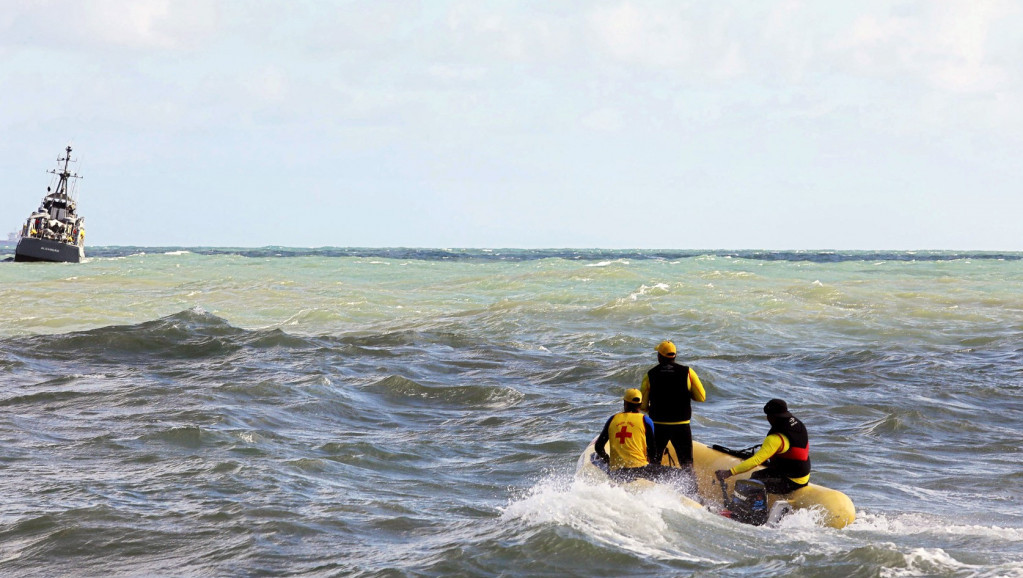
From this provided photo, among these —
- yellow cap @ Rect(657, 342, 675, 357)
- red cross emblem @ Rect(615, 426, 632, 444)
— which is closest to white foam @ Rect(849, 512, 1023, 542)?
red cross emblem @ Rect(615, 426, 632, 444)

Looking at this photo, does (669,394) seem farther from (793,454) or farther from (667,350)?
(793,454)

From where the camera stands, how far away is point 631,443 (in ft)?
35.6

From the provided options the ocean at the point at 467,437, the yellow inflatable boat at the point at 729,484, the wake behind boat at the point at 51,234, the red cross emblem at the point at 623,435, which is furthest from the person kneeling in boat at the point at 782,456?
the wake behind boat at the point at 51,234

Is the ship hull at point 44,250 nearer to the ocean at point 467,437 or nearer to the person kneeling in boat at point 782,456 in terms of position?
the ocean at point 467,437

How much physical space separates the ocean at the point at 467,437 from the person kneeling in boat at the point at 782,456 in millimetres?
448

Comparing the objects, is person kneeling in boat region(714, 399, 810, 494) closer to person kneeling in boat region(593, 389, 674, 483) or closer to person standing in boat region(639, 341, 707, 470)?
person standing in boat region(639, 341, 707, 470)

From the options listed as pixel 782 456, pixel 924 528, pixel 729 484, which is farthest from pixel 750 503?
pixel 924 528

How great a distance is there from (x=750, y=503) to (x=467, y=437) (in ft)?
19.7

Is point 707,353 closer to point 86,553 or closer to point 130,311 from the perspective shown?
point 86,553

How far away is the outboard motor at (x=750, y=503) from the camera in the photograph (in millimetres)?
10637

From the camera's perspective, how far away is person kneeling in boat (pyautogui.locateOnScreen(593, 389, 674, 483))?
425 inches

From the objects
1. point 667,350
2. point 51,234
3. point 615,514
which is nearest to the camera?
point 615,514

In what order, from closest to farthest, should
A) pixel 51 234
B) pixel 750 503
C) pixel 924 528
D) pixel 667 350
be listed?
pixel 924 528 → pixel 750 503 → pixel 667 350 → pixel 51 234

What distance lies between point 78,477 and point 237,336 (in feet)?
50.2
